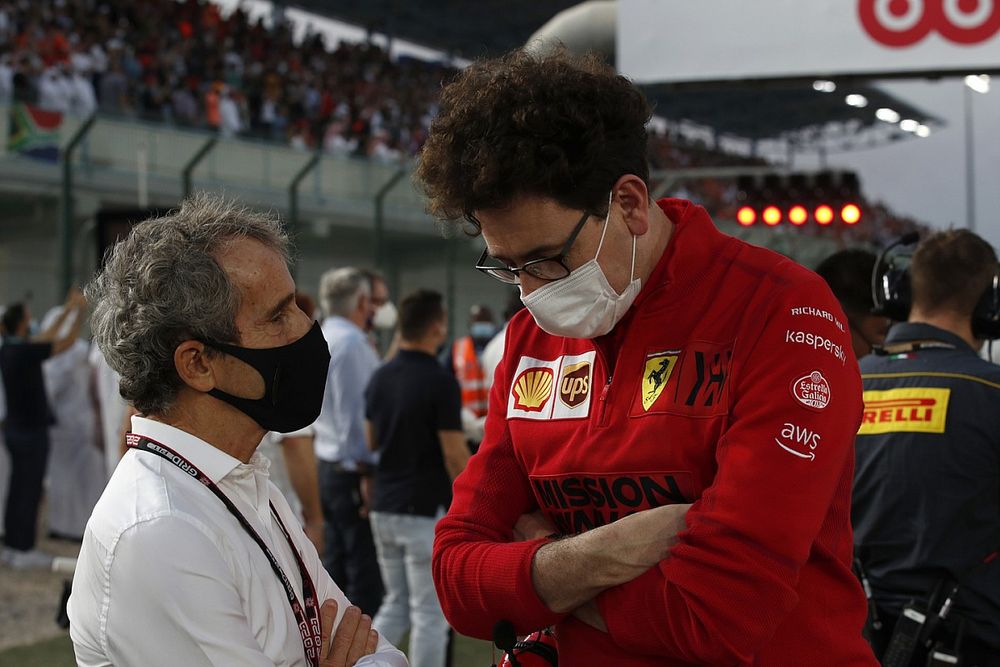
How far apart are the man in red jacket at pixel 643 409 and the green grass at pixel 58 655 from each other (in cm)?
399

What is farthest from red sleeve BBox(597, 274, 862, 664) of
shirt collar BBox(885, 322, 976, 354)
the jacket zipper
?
shirt collar BBox(885, 322, 976, 354)

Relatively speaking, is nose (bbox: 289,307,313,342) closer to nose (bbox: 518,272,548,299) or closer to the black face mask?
the black face mask

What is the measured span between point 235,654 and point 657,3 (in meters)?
4.76

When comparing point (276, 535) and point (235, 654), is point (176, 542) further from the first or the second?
point (276, 535)

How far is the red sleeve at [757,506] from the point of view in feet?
5.39

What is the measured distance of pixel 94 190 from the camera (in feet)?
33.3

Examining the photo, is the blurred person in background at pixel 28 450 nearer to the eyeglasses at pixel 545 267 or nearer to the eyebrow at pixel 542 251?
the eyeglasses at pixel 545 267

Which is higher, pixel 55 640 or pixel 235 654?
pixel 235 654

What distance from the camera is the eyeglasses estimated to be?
1.80 metres

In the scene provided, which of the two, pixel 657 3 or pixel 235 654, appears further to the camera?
pixel 657 3

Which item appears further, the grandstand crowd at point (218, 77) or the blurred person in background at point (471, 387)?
the grandstand crowd at point (218, 77)

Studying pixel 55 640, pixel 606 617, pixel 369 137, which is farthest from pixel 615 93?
pixel 369 137

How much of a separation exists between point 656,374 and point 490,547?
1.40 ft

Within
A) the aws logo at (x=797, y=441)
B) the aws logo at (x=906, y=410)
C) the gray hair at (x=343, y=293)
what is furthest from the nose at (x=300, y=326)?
the gray hair at (x=343, y=293)
